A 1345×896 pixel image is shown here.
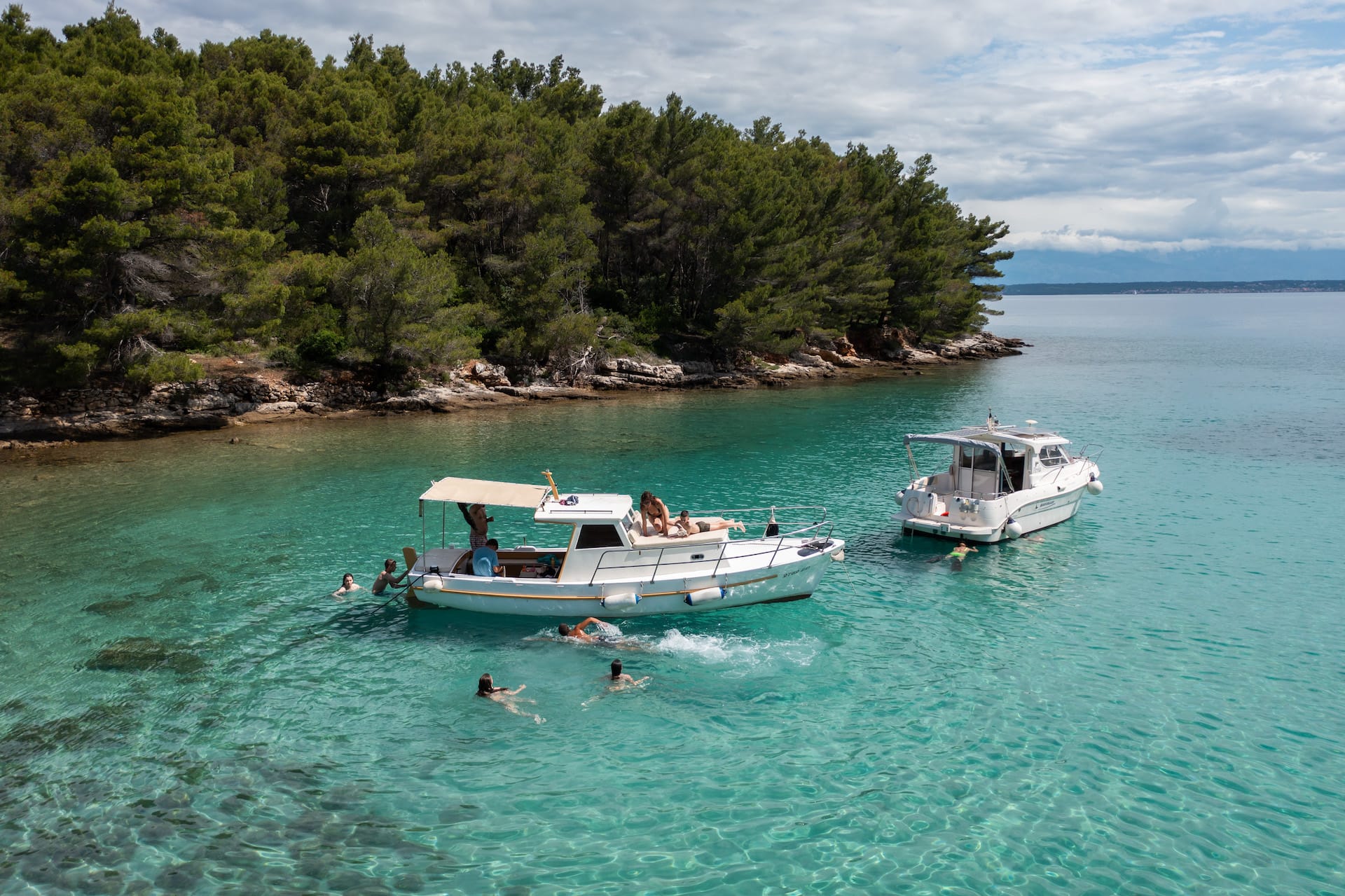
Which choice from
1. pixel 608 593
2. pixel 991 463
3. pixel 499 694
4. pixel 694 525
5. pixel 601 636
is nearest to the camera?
pixel 499 694

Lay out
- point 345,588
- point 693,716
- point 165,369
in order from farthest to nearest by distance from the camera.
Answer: point 165,369, point 345,588, point 693,716

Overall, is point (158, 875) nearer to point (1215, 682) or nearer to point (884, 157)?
point (1215, 682)

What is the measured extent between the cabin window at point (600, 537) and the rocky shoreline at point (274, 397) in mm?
30802

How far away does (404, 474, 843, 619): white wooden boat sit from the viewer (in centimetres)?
1794

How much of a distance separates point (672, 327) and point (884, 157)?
32511 millimetres

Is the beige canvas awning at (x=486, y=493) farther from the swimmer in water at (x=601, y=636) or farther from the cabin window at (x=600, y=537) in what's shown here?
the swimmer in water at (x=601, y=636)

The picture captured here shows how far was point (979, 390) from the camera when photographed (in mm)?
59375

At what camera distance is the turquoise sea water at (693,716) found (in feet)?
35.3

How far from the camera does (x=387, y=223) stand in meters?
46.6

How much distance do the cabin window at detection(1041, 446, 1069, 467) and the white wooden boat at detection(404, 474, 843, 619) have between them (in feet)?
34.9

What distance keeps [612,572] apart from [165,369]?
95.2 feet

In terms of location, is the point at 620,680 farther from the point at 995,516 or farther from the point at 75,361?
the point at 75,361

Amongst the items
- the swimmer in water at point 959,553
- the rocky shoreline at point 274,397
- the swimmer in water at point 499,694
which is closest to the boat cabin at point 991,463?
the swimmer in water at point 959,553

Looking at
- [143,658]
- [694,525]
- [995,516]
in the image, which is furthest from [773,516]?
[143,658]
